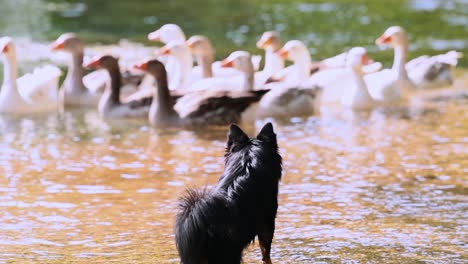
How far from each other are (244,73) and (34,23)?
23.8 feet

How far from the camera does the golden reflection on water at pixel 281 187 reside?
6145 millimetres

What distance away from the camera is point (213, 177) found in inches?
324

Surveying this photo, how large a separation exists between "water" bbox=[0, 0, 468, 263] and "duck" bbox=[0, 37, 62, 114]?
0.19m

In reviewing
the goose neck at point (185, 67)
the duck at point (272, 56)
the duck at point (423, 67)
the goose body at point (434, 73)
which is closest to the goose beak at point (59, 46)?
the goose neck at point (185, 67)

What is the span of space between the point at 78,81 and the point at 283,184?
5003 millimetres

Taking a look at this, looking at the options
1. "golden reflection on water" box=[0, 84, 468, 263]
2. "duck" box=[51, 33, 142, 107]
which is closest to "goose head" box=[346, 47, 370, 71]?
"golden reflection on water" box=[0, 84, 468, 263]

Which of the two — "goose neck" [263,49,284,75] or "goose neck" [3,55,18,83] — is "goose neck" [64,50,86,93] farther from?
"goose neck" [263,49,284,75]

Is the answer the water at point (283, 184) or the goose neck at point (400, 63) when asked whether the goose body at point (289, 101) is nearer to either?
the water at point (283, 184)

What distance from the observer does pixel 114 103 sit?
11.4m

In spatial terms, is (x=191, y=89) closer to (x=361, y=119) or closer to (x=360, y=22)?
(x=361, y=119)

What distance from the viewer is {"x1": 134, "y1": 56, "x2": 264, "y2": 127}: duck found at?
35.3 ft

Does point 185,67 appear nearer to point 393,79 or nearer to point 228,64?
point 228,64

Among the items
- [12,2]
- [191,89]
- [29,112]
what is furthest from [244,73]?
[12,2]

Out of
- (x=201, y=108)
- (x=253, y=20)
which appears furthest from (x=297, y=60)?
(x=253, y=20)
